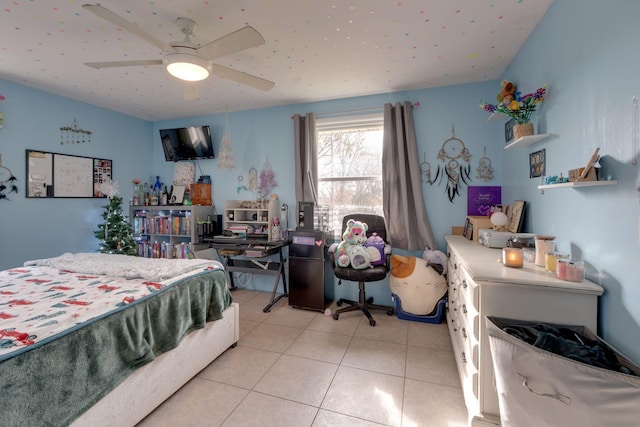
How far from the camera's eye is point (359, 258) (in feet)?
9.22

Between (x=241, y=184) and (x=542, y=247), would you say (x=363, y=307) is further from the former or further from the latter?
(x=241, y=184)

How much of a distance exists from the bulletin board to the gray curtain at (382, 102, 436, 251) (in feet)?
11.9

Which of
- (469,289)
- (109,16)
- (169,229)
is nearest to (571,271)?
(469,289)

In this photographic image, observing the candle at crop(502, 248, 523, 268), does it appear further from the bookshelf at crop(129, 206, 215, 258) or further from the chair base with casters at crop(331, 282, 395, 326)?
the bookshelf at crop(129, 206, 215, 258)

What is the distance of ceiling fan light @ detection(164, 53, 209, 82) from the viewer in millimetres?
1800

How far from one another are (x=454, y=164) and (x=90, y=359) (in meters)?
3.33

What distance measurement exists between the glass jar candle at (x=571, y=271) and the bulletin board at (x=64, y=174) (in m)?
4.58

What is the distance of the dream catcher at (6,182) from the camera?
2.81m

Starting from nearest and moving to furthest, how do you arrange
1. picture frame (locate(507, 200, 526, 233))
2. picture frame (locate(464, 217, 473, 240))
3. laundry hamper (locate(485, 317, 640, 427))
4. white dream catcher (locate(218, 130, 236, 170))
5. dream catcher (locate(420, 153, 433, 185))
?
laundry hamper (locate(485, 317, 640, 427)) → picture frame (locate(507, 200, 526, 233)) → picture frame (locate(464, 217, 473, 240)) → dream catcher (locate(420, 153, 433, 185)) → white dream catcher (locate(218, 130, 236, 170))

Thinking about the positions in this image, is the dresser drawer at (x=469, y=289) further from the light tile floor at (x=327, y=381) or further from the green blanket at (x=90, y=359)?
the green blanket at (x=90, y=359)

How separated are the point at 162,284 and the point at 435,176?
2.82 m

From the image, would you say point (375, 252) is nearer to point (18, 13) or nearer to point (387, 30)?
point (387, 30)

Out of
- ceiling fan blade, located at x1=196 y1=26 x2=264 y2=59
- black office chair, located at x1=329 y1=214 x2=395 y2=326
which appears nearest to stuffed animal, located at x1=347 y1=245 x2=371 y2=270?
black office chair, located at x1=329 y1=214 x2=395 y2=326

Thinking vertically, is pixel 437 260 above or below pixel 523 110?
below
